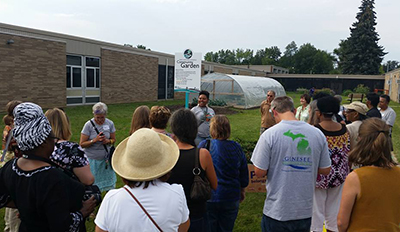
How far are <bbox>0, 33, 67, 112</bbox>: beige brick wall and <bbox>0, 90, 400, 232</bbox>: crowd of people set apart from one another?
45.9ft

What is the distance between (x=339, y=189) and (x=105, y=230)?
303 cm

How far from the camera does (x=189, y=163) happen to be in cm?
262

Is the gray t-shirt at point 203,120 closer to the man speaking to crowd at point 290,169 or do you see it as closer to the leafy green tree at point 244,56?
the man speaking to crowd at point 290,169

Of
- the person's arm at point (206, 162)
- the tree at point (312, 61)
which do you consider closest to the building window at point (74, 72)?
the person's arm at point (206, 162)

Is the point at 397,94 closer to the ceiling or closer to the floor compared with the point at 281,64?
closer to the floor

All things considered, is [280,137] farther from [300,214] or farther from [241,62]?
[241,62]

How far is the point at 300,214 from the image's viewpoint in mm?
2820

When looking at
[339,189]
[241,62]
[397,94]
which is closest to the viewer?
[339,189]

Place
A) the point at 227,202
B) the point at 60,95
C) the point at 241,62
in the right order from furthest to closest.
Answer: the point at 241,62, the point at 60,95, the point at 227,202

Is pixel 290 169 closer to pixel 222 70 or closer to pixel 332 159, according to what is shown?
pixel 332 159

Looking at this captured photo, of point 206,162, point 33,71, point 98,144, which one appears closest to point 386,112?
point 206,162

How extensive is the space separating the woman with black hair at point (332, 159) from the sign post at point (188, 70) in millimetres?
8645

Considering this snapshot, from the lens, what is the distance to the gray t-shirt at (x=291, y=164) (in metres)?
2.79

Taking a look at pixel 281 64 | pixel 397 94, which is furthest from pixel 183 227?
pixel 281 64
